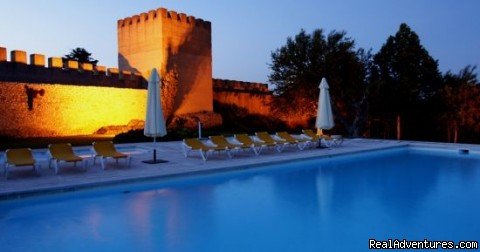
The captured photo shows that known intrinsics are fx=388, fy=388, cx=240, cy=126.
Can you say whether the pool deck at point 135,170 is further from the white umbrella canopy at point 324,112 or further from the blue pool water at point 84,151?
the white umbrella canopy at point 324,112

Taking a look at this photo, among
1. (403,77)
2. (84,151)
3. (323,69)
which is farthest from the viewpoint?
(403,77)

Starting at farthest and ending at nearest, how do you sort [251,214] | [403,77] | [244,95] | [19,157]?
[244,95], [403,77], [19,157], [251,214]

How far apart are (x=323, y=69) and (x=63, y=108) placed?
436 inches

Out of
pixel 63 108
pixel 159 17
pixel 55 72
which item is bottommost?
pixel 63 108

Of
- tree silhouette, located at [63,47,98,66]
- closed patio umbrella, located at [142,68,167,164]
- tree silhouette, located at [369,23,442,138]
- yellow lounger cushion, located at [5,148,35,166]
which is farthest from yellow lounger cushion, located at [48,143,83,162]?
tree silhouette, located at [63,47,98,66]

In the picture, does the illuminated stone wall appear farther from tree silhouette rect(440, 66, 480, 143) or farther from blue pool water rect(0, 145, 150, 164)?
tree silhouette rect(440, 66, 480, 143)

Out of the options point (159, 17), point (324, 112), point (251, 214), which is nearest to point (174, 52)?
point (159, 17)

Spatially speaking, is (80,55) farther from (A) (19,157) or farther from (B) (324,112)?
(A) (19,157)

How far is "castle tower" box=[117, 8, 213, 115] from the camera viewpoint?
18.5 metres

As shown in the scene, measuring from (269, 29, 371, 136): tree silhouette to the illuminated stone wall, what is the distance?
6943 millimetres

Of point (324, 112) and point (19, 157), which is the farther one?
point (324, 112)

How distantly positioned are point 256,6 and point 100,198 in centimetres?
2087

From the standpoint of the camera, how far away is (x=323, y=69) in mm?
17266

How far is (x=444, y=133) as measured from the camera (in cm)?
1925
